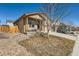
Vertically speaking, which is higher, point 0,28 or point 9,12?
point 9,12

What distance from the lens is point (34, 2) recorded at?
3.10 metres

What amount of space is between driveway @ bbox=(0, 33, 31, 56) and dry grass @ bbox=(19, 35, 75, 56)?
0.19 feet

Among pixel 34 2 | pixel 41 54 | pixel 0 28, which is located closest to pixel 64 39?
pixel 41 54

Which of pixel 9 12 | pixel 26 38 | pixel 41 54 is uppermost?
pixel 9 12

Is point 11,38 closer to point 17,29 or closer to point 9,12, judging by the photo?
point 17,29

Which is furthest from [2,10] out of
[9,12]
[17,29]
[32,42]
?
[32,42]

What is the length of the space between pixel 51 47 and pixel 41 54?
0.52 ft

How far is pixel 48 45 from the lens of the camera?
10.3ft

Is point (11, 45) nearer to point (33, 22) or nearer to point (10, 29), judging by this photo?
point (10, 29)

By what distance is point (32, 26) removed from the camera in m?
3.16

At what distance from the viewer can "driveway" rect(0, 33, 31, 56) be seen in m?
3.10

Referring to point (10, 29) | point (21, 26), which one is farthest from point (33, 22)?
point (10, 29)

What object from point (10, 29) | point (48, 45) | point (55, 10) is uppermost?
point (55, 10)

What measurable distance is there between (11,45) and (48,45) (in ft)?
1.56
